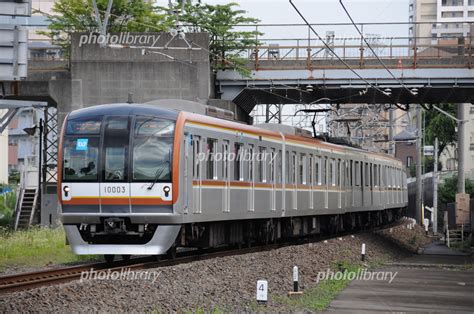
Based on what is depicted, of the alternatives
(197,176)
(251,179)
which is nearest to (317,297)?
(197,176)

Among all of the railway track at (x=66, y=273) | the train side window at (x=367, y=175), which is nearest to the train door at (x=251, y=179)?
the railway track at (x=66, y=273)

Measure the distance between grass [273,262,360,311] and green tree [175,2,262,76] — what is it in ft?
54.2

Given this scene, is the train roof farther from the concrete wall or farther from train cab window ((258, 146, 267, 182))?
the concrete wall

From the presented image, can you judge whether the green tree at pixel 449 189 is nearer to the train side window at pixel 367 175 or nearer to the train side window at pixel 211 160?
the train side window at pixel 367 175

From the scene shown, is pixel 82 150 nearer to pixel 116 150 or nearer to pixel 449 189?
pixel 116 150

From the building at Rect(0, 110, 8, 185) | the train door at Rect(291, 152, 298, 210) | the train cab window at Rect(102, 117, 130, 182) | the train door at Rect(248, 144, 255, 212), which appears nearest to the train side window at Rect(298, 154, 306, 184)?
the train door at Rect(291, 152, 298, 210)

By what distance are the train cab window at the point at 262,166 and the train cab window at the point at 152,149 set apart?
5089 millimetres

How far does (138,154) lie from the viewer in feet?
55.8

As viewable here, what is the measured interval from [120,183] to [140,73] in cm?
1531

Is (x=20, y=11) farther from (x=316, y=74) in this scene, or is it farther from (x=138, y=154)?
(x=316, y=74)

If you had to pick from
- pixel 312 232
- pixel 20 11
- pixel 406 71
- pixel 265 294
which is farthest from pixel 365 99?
pixel 265 294

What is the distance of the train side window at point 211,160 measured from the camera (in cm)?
1869

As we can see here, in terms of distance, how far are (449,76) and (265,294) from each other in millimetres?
20415

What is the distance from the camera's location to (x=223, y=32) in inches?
1531
